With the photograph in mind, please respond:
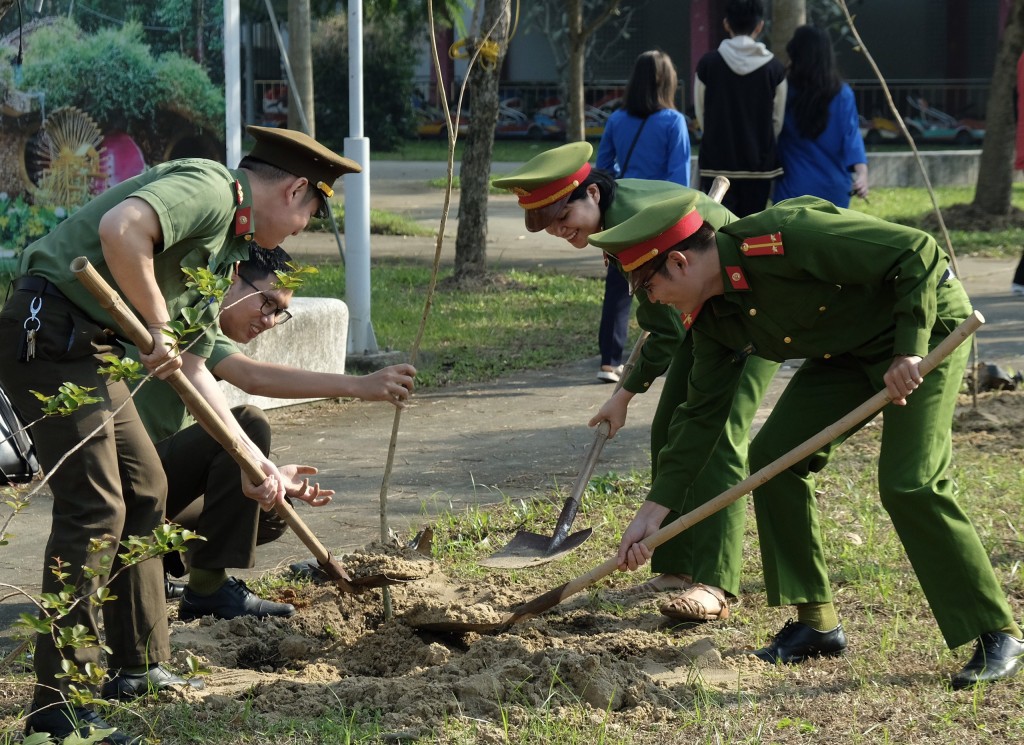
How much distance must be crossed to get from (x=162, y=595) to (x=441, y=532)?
175 cm

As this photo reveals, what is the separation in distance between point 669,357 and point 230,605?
176cm

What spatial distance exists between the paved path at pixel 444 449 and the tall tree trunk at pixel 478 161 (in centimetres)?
267

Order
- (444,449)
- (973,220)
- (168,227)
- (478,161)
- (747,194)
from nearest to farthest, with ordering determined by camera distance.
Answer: (168,227), (444,449), (747,194), (478,161), (973,220)

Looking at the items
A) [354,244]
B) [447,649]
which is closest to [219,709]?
[447,649]

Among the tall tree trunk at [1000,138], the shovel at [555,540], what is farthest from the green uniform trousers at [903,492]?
the tall tree trunk at [1000,138]

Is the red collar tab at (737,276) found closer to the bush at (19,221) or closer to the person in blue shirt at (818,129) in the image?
the person in blue shirt at (818,129)

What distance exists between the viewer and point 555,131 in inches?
1212

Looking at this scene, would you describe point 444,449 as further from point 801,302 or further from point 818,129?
point 801,302

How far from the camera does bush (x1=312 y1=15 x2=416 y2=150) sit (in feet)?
89.1

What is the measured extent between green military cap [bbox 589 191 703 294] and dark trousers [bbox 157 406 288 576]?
4.94 feet

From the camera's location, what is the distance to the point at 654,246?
3.53 metres

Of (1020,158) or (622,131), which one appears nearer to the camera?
→ (622,131)

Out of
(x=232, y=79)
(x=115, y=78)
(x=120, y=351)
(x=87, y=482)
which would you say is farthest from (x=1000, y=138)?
(x=87, y=482)

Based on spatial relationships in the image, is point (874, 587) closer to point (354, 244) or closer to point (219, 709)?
point (219, 709)
